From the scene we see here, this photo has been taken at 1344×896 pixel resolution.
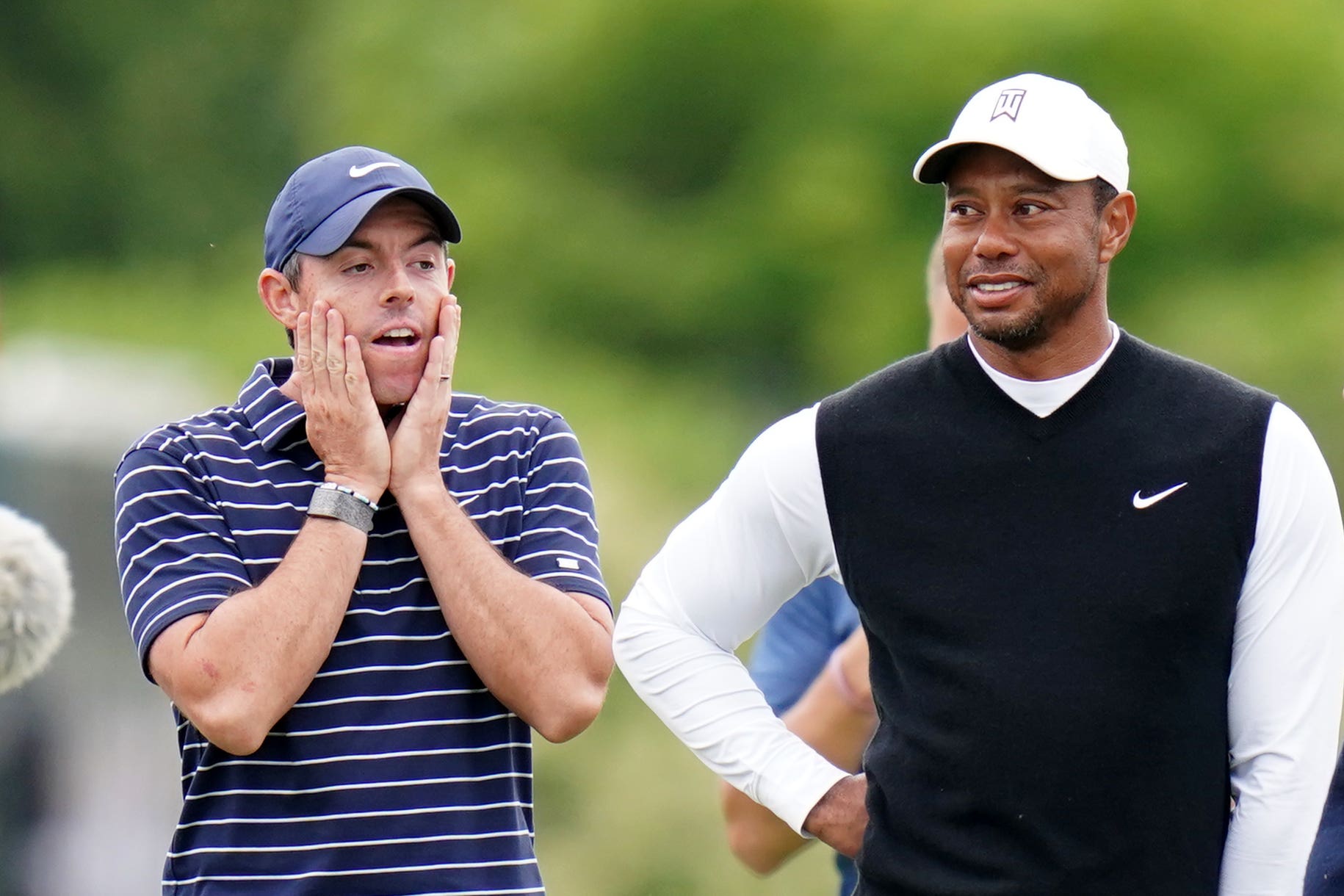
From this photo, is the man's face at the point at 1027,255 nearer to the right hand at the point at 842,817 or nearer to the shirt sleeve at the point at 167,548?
the right hand at the point at 842,817

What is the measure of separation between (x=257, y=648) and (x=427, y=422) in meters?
0.39

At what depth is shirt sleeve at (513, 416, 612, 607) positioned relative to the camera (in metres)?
2.30

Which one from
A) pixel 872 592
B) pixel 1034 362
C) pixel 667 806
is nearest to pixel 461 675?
pixel 872 592

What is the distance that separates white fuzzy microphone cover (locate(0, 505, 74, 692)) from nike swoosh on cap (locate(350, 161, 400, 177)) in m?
0.93

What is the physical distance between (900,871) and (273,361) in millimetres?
1141

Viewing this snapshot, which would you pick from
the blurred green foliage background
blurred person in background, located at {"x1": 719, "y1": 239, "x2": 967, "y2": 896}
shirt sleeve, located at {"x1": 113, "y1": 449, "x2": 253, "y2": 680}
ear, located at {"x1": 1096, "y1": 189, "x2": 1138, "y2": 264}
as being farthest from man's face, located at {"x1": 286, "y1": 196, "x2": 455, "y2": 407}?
the blurred green foliage background

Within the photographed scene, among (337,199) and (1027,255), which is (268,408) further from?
(1027,255)

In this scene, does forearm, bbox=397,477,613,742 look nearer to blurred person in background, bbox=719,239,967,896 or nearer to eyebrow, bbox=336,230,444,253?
eyebrow, bbox=336,230,444,253

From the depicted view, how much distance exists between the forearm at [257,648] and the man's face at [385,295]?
291 millimetres

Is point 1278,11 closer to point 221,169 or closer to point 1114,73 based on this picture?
point 1114,73

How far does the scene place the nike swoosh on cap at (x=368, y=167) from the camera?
235 cm

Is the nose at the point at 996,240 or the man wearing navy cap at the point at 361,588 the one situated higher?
the nose at the point at 996,240

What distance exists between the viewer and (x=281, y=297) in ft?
7.96

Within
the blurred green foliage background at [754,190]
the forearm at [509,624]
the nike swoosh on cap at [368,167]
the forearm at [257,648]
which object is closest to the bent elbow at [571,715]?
the forearm at [509,624]
